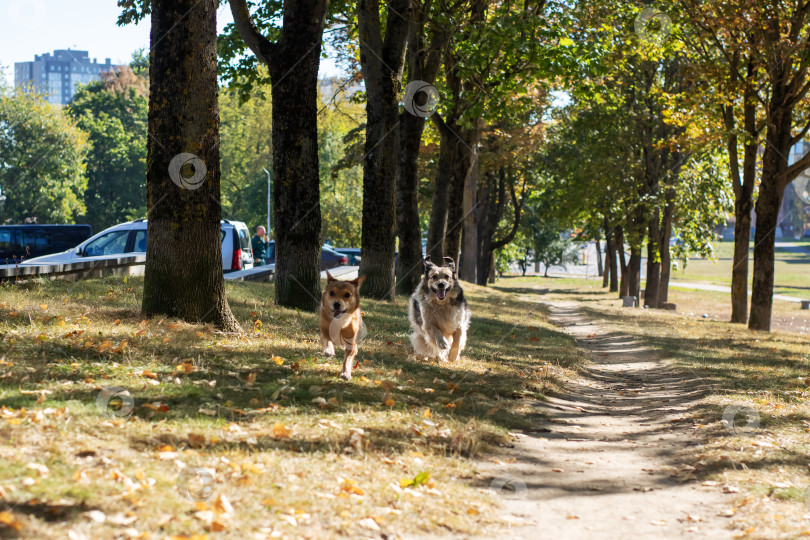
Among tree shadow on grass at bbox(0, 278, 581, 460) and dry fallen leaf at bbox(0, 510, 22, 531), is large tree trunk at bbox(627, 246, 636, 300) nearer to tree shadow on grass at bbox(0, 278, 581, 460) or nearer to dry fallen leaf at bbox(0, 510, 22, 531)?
tree shadow on grass at bbox(0, 278, 581, 460)

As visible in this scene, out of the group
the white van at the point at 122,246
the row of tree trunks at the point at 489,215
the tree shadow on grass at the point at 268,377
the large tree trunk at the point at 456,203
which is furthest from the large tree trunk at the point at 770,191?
the row of tree trunks at the point at 489,215

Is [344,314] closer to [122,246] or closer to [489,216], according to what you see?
[122,246]

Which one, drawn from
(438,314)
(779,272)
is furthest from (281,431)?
(779,272)

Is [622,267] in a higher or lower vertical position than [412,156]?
lower

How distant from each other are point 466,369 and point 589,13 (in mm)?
15536

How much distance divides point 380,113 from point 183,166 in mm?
7618

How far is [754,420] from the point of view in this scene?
29.2 feet

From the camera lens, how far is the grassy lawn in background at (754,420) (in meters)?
5.92

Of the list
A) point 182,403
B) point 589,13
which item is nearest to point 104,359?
point 182,403

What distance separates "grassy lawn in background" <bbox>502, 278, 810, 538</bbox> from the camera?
592 centimetres

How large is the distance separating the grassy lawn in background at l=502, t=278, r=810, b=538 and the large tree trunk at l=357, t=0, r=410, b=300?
6.34m

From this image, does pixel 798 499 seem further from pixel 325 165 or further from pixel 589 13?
pixel 325 165

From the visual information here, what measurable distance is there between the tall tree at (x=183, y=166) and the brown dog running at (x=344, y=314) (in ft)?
6.46

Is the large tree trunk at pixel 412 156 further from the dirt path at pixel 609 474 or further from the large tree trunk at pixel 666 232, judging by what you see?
the large tree trunk at pixel 666 232
